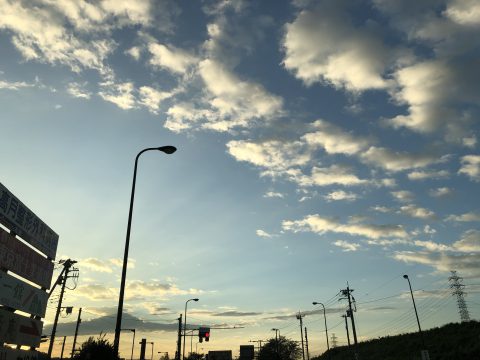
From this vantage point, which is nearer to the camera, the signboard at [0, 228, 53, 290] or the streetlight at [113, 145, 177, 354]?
the streetlight at [113, 145, 177, 354]

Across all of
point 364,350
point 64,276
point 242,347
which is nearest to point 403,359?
point 364,350

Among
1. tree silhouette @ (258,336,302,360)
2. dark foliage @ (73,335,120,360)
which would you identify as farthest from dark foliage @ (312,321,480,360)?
dark foliage @ (73,335,120,360)

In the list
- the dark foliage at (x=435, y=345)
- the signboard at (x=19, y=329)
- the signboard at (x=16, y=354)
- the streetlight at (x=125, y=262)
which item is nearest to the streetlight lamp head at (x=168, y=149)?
the streetlight at (x=125, y=262)

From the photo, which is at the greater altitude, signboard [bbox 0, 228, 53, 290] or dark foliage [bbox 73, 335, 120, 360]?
signboard [bbox 0, 228, 53, 290]

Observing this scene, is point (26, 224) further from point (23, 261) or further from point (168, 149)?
point (168, 149)

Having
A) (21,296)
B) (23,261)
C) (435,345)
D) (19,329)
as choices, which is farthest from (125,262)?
(435,345)

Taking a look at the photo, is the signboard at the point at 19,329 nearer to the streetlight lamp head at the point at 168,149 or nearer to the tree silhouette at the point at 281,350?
the streetlight lamp head at the point at 168,149

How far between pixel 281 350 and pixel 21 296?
397 ft

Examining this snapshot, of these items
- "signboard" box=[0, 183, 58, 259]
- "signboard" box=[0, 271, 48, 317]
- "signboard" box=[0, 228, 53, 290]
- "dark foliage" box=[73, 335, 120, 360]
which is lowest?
"dark foliage" box=[73, 335, 120, 360]

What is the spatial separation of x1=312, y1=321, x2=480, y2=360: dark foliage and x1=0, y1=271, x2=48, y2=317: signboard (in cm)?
5276

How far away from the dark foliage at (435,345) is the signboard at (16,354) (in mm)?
52414

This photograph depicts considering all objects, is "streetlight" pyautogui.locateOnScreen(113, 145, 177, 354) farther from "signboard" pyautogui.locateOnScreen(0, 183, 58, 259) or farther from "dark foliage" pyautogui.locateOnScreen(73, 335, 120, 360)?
"signboard" pyautogui.locateOnScreen(0, 183, 58, 259)

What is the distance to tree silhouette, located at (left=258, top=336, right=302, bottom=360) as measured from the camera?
419ft

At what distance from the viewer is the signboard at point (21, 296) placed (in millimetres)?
23547
